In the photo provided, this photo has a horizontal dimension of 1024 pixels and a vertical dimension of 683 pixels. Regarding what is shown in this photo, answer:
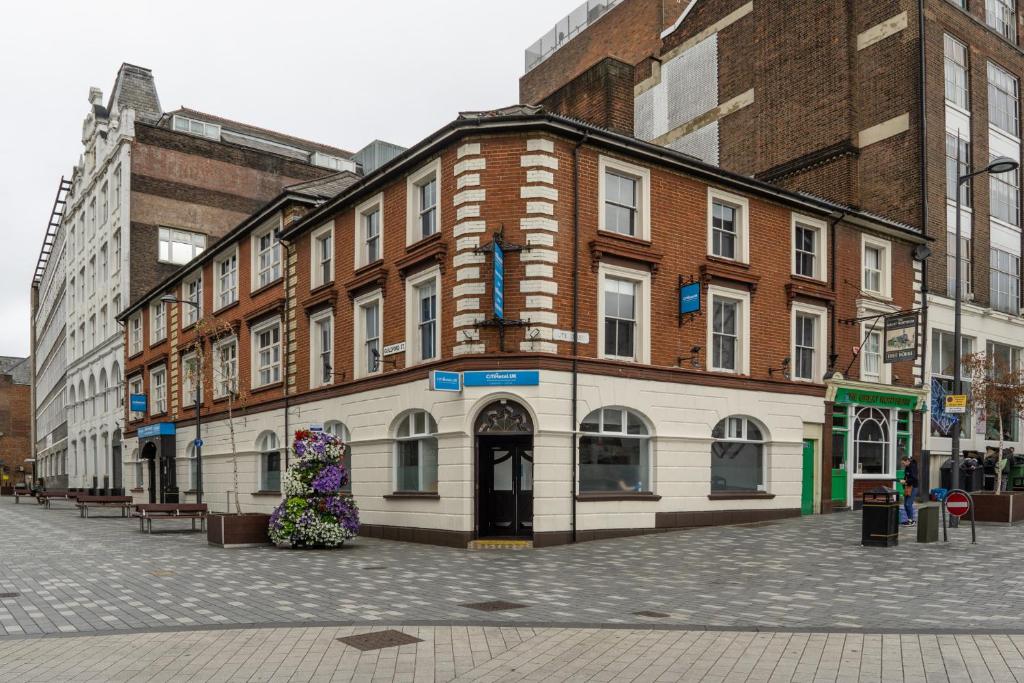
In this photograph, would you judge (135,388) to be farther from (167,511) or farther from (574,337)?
(574,337)

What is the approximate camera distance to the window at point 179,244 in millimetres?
46188

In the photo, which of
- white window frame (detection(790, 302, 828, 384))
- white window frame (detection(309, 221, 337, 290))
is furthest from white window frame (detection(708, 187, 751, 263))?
white window frame (detection(309, 221, 337, 290))

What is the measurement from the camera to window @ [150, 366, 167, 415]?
39469 mm

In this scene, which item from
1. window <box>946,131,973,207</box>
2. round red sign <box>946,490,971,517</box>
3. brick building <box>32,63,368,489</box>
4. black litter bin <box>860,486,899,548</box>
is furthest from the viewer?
brick building <box>32,63,368,489</box>

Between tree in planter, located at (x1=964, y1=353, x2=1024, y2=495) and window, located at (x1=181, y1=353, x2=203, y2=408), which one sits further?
window, located at (x1=181, y1=353, x2=203, y2=408)

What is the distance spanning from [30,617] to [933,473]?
2587 centimetres

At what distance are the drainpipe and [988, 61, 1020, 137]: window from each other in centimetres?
1988

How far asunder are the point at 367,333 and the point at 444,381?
18.8 ft

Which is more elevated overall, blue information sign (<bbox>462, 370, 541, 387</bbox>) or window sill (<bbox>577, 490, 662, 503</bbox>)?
blue information sign (<bbox>462, 370, 541, 387</bbox>)

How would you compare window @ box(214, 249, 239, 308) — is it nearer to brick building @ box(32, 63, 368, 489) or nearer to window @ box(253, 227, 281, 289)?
window @ box(253, 227, 281, 289)

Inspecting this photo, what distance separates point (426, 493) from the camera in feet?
66.3

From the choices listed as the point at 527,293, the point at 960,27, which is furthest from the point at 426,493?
the point at 960,27

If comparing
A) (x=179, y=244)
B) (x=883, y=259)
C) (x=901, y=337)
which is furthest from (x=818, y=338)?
(x=179, y=244)

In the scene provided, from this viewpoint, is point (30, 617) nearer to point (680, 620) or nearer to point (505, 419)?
point (680, 620)
